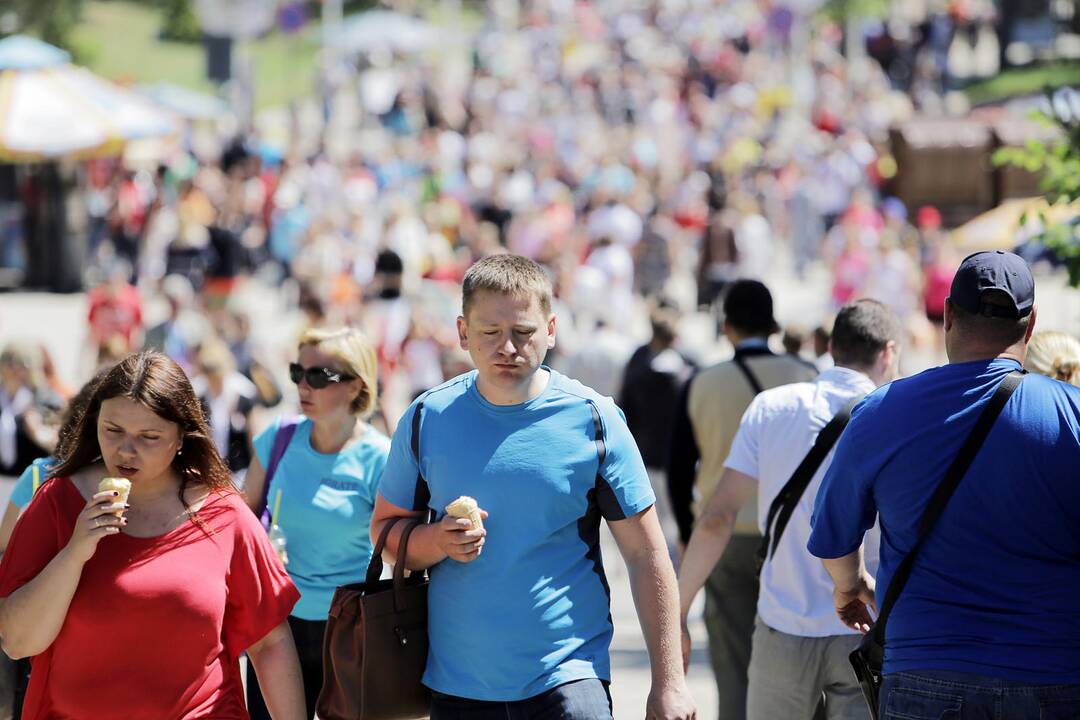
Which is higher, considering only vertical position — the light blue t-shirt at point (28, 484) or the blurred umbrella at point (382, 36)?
the blurred umbrella at point (382, 36)

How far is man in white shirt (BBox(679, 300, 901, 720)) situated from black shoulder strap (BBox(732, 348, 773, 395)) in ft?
3.76

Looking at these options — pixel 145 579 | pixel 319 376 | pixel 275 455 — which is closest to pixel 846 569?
pixel 145 579

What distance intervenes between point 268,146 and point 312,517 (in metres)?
24.5

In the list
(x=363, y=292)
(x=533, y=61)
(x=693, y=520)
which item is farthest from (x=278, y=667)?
(x=533, y=61)

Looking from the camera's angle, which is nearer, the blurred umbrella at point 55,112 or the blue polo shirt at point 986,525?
the blue polo shirt at point 986,525

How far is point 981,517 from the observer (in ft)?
12.2

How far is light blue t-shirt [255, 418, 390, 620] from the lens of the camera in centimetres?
546

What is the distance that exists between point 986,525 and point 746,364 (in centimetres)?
290

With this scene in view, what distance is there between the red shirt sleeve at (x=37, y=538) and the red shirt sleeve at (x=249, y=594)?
39cm

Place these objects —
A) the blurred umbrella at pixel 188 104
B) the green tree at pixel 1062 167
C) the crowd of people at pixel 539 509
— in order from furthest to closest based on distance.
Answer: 1. the blurred umbrella at pixel 188 104
2. the green tree at pixel 1062 167
3. the crowd of people at pixel 539 509

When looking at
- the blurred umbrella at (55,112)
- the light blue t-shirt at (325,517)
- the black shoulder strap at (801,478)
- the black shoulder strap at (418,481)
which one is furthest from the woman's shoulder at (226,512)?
the blurred umbrella at (55,112)

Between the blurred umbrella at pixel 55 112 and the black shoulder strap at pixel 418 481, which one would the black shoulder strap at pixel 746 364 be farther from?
the blurred umbrella at pixel 55 112

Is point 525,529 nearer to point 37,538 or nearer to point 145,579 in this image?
point 145,579

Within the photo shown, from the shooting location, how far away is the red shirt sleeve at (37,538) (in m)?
3.84
